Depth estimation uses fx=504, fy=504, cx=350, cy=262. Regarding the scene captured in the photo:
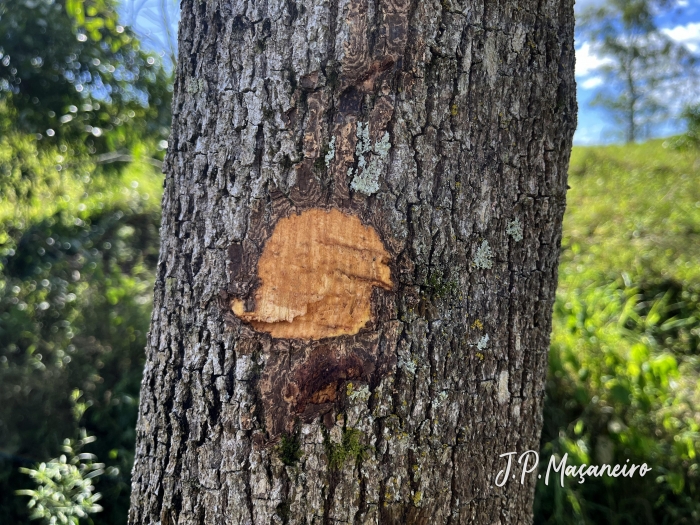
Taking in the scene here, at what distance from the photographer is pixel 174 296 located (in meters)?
1.13

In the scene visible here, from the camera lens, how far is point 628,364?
2.78 metres

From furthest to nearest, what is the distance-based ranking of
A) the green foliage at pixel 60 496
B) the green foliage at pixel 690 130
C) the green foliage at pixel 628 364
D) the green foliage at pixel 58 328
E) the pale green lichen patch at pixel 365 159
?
the green foliage at pixel 690 130
the green foliage at pixel 58 328
the green foliage at pixel 628 364
the green foliage at pixel 60 496
the pale green lichen patch at pixel 365 159

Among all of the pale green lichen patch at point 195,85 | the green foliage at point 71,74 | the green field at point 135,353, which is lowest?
the green field at point 135,353

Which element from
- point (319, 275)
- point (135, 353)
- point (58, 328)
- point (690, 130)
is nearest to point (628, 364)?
point (690, 130)

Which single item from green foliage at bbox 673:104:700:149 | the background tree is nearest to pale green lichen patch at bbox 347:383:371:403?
the background tree

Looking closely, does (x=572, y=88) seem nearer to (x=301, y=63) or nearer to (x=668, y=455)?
(x=301, y=63)

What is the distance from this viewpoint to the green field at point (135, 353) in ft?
8.00

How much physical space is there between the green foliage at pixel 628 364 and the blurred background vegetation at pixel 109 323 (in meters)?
0.01

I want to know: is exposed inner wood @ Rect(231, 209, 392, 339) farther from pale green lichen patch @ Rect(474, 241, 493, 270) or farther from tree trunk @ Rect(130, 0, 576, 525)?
pale green lichen patch @ Rect(474, 241, 493, 270)

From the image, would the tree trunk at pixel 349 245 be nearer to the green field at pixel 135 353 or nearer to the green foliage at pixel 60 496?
the green foliage at pixel 60 496

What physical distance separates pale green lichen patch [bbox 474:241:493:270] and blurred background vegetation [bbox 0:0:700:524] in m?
1.72

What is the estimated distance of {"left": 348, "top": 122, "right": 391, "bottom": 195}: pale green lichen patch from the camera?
1.00 meters

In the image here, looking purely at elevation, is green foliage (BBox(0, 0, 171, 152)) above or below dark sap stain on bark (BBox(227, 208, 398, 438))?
above

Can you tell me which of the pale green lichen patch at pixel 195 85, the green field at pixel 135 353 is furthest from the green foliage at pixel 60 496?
the pale green lichen patch at pixel 195 85
